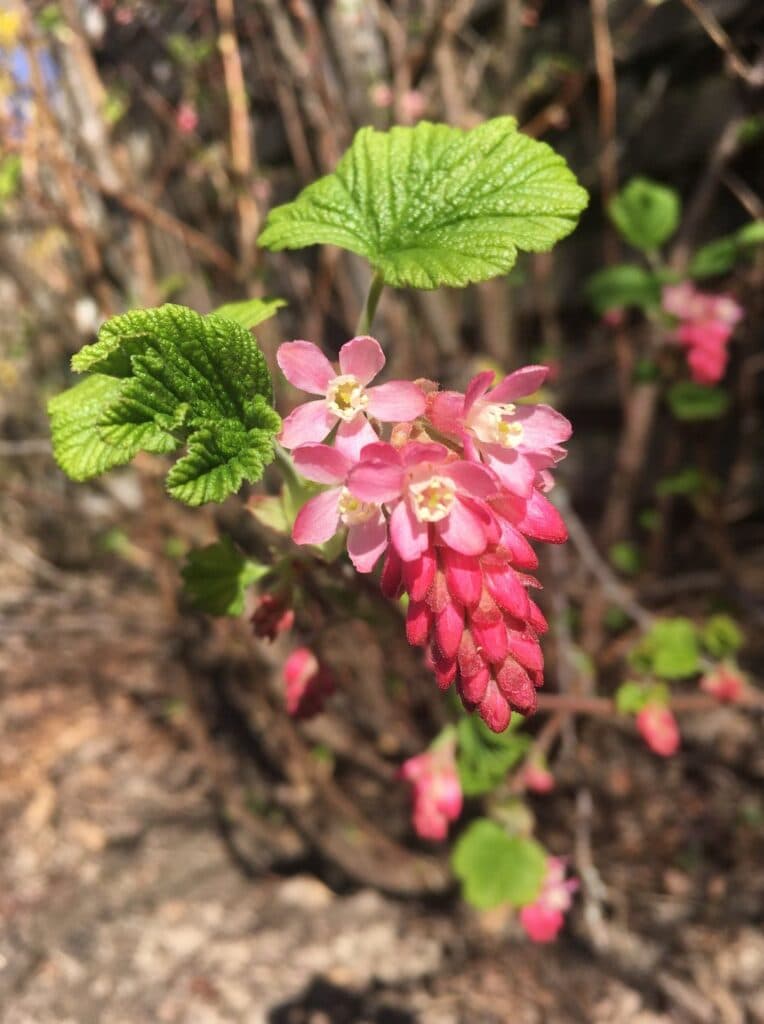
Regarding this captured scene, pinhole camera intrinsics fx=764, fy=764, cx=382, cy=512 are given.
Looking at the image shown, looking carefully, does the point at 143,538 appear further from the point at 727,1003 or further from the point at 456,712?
the point at 727,1003

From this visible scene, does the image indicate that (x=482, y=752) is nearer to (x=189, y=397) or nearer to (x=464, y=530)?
(x=464, y=530)

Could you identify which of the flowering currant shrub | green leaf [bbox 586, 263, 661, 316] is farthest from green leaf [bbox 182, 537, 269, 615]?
green leaf [bbox 586, 263, 661, 316]

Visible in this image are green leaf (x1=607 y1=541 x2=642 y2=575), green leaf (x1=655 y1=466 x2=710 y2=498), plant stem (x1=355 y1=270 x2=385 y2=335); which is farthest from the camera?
green leaf (x1=607 y1=541 x2=642 y2=575)

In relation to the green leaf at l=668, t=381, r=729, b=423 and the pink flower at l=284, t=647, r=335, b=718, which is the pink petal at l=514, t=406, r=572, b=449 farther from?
the green leaf at l=668, t=381, r=729, b=423

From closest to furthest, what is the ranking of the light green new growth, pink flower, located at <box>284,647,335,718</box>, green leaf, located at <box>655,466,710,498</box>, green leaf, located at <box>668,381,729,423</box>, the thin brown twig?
the light green new growth → pink flower, located at <box>284,647,335,718</box> → the thin brown twig → green leaf, located at <box>668,381,729,423</box> → green leaf, located at <box>655,466,710,498</box>

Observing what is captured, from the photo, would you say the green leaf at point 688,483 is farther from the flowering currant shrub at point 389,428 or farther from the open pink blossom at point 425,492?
the open pink blossom at point 425,492

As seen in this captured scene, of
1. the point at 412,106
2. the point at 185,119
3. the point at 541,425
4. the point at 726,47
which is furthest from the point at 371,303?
the point at 185,119

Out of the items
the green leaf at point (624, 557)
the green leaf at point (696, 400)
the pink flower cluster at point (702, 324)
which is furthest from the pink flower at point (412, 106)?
the green leaf at point (624, 557)
